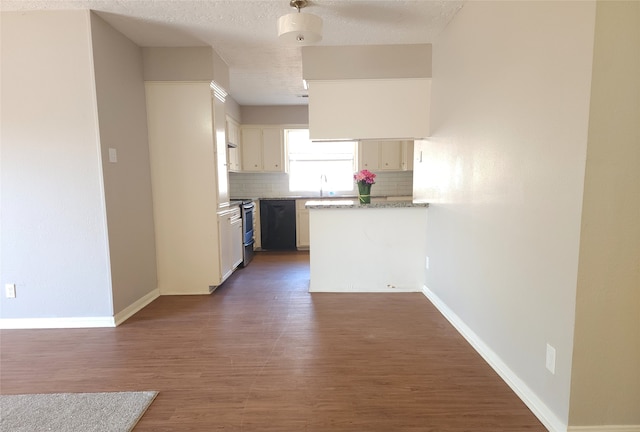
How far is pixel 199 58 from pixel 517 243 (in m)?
3.18

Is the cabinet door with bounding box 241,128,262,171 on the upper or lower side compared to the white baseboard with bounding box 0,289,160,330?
upper

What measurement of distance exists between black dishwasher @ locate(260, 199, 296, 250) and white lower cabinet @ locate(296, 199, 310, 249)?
0.07 meters

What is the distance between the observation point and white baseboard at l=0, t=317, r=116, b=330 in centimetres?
267

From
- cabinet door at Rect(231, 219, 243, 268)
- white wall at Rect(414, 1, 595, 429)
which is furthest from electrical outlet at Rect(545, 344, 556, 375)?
cabinet door at Rect(231, 219, 243, 268)

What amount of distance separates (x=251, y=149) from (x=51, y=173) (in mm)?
3427

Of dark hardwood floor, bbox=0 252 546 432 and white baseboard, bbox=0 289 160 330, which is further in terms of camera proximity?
white baseboard, bbox=0 289 160 330

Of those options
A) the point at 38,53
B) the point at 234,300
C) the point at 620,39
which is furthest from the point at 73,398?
the point at 620,39

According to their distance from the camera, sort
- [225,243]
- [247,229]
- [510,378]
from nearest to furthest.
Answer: [510,378]
[225,243]
[247,229]

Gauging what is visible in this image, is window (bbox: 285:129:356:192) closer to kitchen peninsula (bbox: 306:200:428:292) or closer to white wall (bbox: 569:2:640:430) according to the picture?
kitchen peninsula (bbox: 306:200:428:292)

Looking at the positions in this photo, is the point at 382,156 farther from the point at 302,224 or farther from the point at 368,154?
the point at 302,224

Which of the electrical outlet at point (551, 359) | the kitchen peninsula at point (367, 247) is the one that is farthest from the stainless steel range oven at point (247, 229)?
the electrical outlet at point (551, 359)

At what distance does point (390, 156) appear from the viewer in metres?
5.57

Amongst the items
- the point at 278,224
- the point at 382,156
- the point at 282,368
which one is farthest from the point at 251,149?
the point at 282,368

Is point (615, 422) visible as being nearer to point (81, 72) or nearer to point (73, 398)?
point (73, 398)
